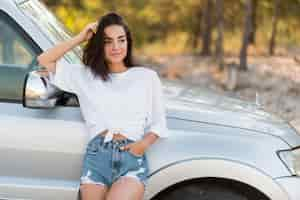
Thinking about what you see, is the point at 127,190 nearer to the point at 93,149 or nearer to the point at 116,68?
the point at 93,149

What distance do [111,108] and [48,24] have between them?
90 centimetres

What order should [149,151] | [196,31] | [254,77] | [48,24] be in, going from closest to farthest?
[149,151], [48,24], [254,77], [196,31]

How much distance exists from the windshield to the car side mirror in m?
0.37

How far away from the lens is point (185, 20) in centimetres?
2083

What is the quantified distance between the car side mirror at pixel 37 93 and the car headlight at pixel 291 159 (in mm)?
1267

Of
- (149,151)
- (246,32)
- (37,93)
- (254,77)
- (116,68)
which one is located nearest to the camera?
(37,93)

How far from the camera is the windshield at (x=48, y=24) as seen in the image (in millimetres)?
4141

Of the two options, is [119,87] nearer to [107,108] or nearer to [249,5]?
[107,108]

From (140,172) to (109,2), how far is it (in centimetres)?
1869

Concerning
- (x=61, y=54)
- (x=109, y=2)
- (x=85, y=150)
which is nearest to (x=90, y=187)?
(x=85, y=150)

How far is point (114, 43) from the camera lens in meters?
3.97

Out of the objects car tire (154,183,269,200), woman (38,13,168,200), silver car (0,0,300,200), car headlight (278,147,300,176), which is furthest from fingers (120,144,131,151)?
car headlight (278,147,300,176)

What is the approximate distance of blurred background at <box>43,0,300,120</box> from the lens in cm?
1145

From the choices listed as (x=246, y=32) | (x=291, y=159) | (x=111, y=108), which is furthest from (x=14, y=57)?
(x=246, y=32)
